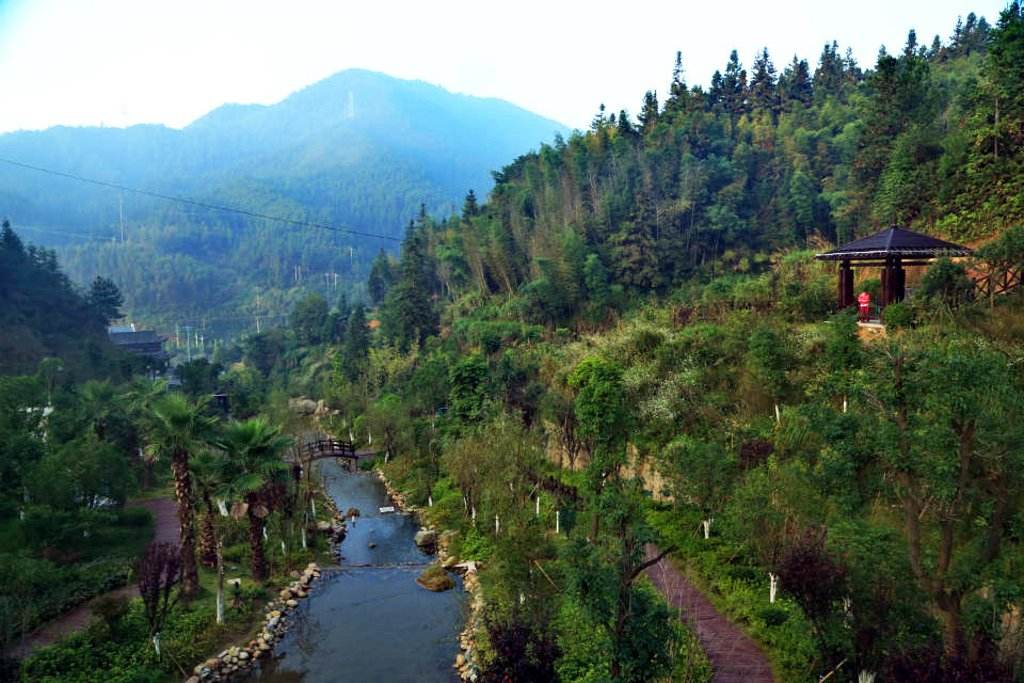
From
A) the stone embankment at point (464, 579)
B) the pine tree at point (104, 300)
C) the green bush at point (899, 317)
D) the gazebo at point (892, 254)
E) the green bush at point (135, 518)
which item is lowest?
the stone embankment at point (464, 579)

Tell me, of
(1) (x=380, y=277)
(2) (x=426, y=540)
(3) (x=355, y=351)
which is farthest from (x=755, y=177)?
(1) (x=380, y=277)

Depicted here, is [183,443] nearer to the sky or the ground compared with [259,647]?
nearer to the sky

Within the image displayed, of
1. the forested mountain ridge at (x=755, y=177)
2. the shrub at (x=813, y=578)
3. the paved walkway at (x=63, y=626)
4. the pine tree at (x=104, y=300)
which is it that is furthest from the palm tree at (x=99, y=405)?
the pine tree at (x=104, y=300)

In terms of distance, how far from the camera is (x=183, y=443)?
14.2m

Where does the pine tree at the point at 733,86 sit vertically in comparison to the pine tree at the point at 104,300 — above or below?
above

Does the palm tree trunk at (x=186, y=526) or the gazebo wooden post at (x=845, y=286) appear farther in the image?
the gazebo wooden post at (x=845, y=286)

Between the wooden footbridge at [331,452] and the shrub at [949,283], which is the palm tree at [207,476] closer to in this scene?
the wooden footbridge at [331,452]

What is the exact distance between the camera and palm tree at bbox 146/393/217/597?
13906 mm

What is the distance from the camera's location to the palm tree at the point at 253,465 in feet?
47.6

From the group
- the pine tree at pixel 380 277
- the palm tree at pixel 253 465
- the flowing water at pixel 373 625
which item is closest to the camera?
the flowing water at pixel 373 625

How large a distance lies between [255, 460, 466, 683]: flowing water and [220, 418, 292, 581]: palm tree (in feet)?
6.79

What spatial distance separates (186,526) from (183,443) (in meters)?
1.83

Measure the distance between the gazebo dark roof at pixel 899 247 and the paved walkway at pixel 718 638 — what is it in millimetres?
10166

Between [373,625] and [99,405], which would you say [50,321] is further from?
[373,625]
